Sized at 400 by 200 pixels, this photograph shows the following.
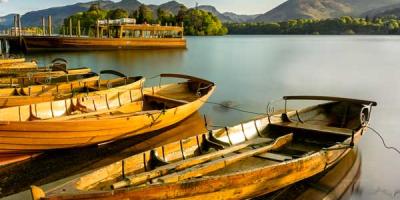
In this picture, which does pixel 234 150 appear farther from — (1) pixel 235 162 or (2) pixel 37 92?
(2) pixel 37 92

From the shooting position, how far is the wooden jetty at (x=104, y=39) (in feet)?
189

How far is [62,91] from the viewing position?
56.5 ft

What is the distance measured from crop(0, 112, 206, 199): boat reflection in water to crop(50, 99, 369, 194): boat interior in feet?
11.6

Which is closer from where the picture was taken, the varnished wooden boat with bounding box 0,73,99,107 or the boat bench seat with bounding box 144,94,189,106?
the varnished wooden boat with bounding box 0,73,99,107

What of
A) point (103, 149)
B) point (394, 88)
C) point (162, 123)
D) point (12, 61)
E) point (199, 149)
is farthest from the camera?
point (12, 61)

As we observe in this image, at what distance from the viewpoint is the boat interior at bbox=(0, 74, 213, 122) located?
12.3m

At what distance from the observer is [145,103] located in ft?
52.5

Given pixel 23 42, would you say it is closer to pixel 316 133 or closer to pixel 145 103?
pixel 145 103

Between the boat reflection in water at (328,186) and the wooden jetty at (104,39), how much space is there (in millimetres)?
52353

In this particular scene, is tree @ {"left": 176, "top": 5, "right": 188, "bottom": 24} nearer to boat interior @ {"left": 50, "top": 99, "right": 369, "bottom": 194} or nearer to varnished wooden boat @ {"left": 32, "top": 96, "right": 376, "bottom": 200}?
boat interior @ {"left": 50, "top": 99, "right": 369, "bottom": 194}

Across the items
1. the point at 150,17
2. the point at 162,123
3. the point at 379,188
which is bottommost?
the point at 379,188

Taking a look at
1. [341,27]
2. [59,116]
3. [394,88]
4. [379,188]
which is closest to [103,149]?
[59,116]

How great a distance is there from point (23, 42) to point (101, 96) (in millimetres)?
48318

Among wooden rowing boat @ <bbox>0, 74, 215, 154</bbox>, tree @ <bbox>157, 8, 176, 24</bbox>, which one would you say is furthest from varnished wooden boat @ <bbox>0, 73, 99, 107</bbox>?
tree @ <bbox>157, 8, 176, 24</bbox>
